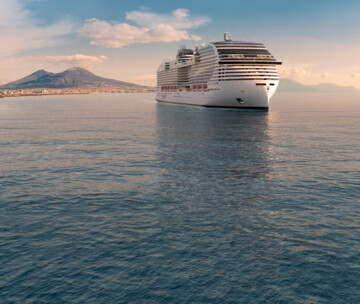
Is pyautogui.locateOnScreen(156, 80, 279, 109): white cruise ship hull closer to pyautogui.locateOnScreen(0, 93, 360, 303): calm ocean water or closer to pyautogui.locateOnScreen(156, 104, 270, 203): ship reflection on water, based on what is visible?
pyautogui.locateOnScreen(156, 104, 270, 203): ship reflection on water

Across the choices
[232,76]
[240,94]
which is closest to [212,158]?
[240,94]

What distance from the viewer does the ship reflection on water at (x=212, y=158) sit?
2488 cm

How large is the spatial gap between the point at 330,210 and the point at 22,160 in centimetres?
2697

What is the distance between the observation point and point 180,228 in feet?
54.5

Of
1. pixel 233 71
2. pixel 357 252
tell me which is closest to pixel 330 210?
pixel 357 252

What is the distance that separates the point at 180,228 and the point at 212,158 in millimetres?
17328

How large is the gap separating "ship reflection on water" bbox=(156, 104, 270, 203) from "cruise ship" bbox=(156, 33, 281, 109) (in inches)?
1398

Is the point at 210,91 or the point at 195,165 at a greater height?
the point at 210,91

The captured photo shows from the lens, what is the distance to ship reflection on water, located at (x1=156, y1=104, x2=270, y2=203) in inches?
980

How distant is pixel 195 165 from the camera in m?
30.3

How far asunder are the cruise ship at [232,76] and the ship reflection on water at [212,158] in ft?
116

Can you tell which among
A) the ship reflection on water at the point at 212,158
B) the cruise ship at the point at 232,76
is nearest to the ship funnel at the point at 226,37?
the cruise ship at the point at 232,76

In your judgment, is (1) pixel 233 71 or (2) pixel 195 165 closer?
(2) pixel 195 165

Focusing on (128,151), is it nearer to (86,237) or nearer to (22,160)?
(22,160)
